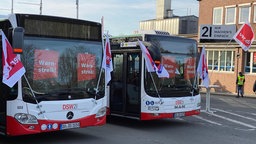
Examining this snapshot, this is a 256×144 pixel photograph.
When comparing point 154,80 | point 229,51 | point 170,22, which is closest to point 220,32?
point 229,51

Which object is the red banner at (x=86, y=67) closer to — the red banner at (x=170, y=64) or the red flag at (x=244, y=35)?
the red banner at (x=170, y=64)

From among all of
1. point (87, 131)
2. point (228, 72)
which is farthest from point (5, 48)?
point (228, 72)

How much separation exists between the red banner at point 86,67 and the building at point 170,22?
39041 millimetres

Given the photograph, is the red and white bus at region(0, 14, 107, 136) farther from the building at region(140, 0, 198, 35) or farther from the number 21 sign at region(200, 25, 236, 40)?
the building at region(140, 0, 198, 35)

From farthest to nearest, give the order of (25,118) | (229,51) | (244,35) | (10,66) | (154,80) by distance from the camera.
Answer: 1. (229,51)
2. (244,35)
3. (154,80)
4. (25,118)
5. (10,66)

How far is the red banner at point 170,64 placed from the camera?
1123cm

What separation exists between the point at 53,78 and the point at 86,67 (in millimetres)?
892

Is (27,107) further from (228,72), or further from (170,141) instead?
(228,72)

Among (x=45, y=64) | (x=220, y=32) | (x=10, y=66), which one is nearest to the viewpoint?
(x=10, y=66)

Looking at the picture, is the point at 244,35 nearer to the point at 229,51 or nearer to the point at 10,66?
the point at 10,66

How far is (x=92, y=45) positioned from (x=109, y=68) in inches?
43.6

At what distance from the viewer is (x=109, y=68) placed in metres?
10.1

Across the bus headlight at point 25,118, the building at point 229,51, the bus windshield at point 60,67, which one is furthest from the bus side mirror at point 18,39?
the building at point 229,51

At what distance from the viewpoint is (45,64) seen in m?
8.23
